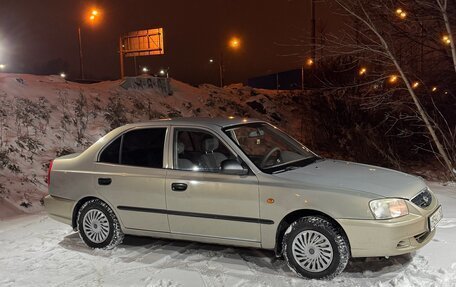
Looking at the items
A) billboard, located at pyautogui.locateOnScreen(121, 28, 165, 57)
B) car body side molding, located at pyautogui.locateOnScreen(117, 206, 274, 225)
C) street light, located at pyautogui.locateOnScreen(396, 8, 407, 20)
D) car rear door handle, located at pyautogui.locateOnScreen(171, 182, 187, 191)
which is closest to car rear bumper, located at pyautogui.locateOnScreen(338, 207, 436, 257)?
car body side molding, located at pyautogui.locateOnScreen(117, 206, 274, 225)

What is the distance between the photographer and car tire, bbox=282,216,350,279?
4574 mm

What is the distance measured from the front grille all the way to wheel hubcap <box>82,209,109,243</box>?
Answer: 11.6 ft

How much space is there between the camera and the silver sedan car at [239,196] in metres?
4.54

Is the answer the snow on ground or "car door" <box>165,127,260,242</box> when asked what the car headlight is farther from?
"car door" <box>165,127,260,242</box>

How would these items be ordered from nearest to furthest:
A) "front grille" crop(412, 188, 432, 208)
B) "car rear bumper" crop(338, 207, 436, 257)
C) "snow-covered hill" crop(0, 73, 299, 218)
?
"car rear bumper" crop(338, 207, 436, 257) → "front grille" crop(412, 188, 432, 208) → "snow-covered hill" crop(0, 73, 299, 218)

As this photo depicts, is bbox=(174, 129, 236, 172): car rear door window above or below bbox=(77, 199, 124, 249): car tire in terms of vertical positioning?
above

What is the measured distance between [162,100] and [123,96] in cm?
198

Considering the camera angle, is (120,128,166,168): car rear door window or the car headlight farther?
(120,128,166,168): car rear door window

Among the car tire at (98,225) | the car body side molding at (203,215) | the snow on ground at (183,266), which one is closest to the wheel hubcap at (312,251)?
the snow on ground at (183,266)

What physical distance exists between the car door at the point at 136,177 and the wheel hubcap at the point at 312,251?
5.09 ft

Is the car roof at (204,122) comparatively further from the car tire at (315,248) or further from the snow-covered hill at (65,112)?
the snow-covered hill at (65,112)

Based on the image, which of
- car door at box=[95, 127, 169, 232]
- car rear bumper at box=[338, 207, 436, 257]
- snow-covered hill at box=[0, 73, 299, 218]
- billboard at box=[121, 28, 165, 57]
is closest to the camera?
car rear bumper at box=[338, 207, 436, 257]

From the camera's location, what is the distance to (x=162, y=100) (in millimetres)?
20688

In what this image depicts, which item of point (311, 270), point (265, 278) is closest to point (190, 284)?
point (265, 278)
